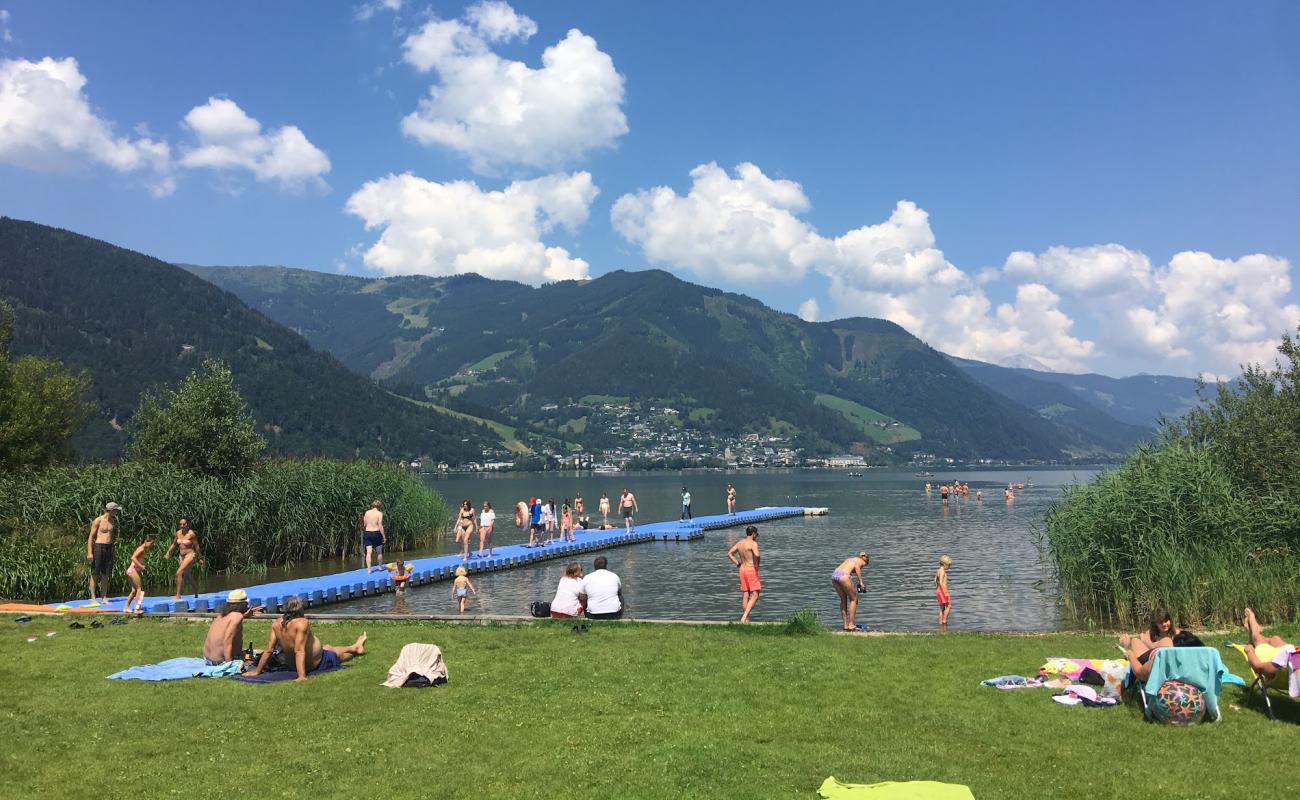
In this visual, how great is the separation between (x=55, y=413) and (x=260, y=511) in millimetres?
17860

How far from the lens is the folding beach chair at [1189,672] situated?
874 centimetres

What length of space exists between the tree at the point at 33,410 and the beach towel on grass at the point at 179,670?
2894 centimetres

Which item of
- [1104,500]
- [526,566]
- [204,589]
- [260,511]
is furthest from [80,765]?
[526,566]

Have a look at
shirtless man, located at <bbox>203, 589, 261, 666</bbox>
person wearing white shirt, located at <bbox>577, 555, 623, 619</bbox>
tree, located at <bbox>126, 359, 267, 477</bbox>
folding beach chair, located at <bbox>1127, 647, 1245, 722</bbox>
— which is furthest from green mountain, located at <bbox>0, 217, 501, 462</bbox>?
folding beach chair, located at <bbox>1127, 647, 1245, 722</bbox>

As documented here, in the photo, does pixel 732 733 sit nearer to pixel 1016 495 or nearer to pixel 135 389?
pixel 1016 495

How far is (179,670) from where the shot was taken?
11.7 metres

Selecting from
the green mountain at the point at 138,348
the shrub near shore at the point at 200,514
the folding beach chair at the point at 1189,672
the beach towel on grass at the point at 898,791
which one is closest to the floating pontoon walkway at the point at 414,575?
the shrub near shore at the point at 200,514

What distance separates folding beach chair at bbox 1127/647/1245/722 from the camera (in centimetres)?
874

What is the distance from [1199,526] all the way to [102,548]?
84.0 feet

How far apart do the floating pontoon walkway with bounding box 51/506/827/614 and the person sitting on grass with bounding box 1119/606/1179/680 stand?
17.8 m

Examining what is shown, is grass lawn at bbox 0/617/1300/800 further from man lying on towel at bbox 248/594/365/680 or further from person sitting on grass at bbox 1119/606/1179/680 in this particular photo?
person sitting on grass at bbox 1119/606/1179/680

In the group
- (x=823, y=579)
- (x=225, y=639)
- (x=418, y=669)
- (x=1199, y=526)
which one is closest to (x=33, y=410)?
(x=225, y=639)

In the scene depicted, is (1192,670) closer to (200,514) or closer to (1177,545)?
(1177,545)

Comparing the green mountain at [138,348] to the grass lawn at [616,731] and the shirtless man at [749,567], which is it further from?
the grass lawn at [616,731]
